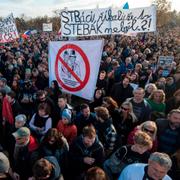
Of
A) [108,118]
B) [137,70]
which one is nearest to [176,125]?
[108,118]

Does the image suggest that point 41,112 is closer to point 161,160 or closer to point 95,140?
point 95,140

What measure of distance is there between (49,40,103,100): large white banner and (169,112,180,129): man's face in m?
1.59

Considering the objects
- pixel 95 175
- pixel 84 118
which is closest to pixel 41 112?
pixel 84 118

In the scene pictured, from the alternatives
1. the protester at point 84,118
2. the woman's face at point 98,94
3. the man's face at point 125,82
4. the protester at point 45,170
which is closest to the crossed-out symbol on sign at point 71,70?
the protester at point 84,118

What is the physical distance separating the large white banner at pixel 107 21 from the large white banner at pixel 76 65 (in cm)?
145

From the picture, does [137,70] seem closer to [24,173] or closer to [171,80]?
[171,80]

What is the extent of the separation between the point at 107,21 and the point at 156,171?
18.9 ft

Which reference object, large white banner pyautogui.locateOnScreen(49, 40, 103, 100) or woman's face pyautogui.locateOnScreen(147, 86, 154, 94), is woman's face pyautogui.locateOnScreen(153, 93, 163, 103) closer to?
woman's face pyautogui.locateOnScreen(147, 86, 154, 94)

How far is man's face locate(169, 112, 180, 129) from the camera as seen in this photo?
4.22m

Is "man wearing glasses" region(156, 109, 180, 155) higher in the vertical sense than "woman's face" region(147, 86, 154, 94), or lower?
lower

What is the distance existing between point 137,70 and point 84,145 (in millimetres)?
5435

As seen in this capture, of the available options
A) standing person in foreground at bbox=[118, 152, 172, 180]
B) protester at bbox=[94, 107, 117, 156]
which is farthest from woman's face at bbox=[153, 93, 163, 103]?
standing person in foreground at bbox=[118, 152, 172, 180]

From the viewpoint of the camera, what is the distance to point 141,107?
5293 mm

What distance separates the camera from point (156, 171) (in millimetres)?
2746
